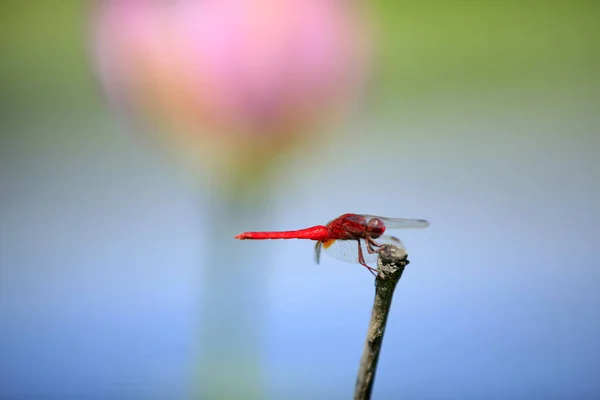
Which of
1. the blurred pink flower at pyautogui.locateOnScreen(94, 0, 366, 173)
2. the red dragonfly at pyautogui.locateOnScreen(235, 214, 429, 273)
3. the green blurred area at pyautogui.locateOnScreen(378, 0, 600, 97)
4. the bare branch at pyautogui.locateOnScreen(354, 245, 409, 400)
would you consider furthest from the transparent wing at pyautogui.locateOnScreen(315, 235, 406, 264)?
the green blurred area at pyautogui.locateOnScreen(378, 0, 600, 97)

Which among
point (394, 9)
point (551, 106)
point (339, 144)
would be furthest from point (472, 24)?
point (339, 144)

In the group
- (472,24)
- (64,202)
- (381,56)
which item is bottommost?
(64,202)

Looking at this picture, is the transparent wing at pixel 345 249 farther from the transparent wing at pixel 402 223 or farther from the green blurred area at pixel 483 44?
the green blurred area at pixel 483 44

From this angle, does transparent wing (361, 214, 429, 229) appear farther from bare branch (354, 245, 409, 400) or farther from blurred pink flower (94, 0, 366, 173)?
blurred pink flower (94, 0, 366, 173)

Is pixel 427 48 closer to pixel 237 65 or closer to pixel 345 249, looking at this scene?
pixel 237 65

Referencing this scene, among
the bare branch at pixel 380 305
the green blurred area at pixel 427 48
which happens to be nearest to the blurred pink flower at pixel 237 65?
the green blurred area at pixel 427 48

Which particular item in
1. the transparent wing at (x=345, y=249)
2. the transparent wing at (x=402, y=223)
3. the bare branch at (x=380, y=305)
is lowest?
the bare branch at (x=380, y=305)

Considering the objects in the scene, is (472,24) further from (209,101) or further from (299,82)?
(209,101)

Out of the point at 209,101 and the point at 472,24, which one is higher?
the point at 472,24
